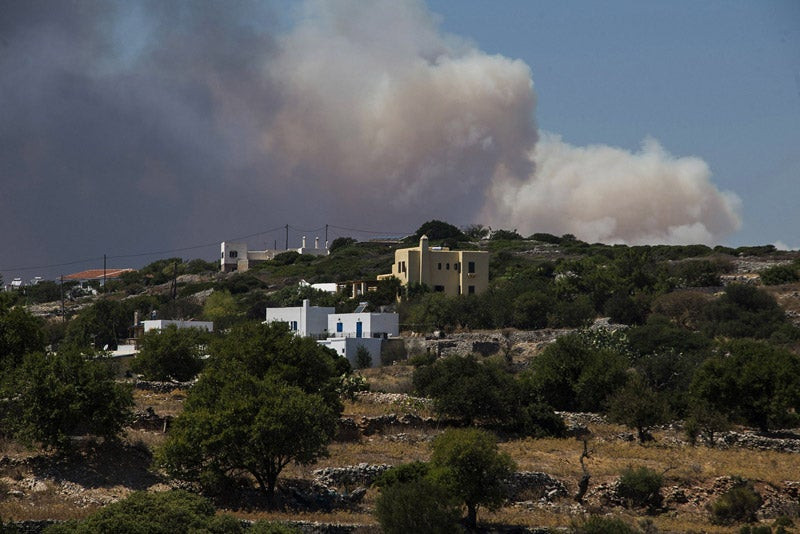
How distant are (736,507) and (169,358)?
1075 inches

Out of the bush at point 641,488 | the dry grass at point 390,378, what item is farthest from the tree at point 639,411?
the dry grass at point 390,378

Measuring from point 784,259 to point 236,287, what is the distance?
54.6m

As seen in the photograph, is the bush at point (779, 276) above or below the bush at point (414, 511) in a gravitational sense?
above

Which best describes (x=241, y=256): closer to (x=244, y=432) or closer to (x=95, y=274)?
(x=95, y=274)

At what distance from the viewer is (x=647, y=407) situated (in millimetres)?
41750

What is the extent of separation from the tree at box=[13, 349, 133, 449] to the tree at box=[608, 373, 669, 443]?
1881 cm

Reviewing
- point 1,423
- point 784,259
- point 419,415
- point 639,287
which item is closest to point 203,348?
point 419,415

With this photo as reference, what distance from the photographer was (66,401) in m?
32.5

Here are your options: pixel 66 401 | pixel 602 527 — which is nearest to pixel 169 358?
pixel 66 401

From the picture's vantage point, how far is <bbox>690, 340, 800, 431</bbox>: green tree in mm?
44094

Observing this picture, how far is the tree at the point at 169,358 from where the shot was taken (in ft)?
163

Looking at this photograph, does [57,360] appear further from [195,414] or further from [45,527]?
[45,527]

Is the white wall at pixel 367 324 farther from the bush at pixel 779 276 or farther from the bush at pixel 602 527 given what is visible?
the bush at pixel 602 527

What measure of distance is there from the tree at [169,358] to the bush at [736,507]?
26241mm
